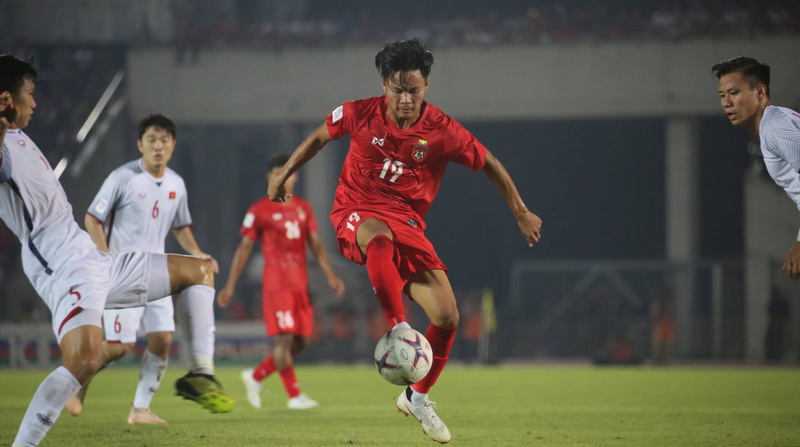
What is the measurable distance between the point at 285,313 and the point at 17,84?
17.6 ft

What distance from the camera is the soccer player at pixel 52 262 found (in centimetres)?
478

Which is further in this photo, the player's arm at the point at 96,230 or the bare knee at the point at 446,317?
the player's arm at the point at 96,230

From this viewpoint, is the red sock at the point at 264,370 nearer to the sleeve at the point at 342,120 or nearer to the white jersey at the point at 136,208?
the white jersey at the point at 136,208

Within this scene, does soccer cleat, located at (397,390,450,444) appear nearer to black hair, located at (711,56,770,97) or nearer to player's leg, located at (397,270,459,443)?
player's leg, located at (397,270,459,443)

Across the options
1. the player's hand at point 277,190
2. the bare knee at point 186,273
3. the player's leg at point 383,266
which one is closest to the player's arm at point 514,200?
the player's leg at point 383,266

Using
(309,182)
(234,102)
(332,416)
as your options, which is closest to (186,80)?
(234,102)

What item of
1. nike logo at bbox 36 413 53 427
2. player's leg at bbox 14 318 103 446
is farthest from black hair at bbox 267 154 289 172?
nike logo at bbox 36 413 53 427

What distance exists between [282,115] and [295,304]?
16.6 metres

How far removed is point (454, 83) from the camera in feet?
83.5

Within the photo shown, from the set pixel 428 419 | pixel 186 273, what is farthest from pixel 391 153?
pixel 428 419

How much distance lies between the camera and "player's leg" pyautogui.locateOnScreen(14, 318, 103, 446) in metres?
4.73

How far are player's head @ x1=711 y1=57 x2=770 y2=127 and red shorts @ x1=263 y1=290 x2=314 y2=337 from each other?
537 centimetres

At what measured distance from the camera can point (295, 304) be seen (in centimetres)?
993

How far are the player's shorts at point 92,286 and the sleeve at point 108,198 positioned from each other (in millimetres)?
2169
